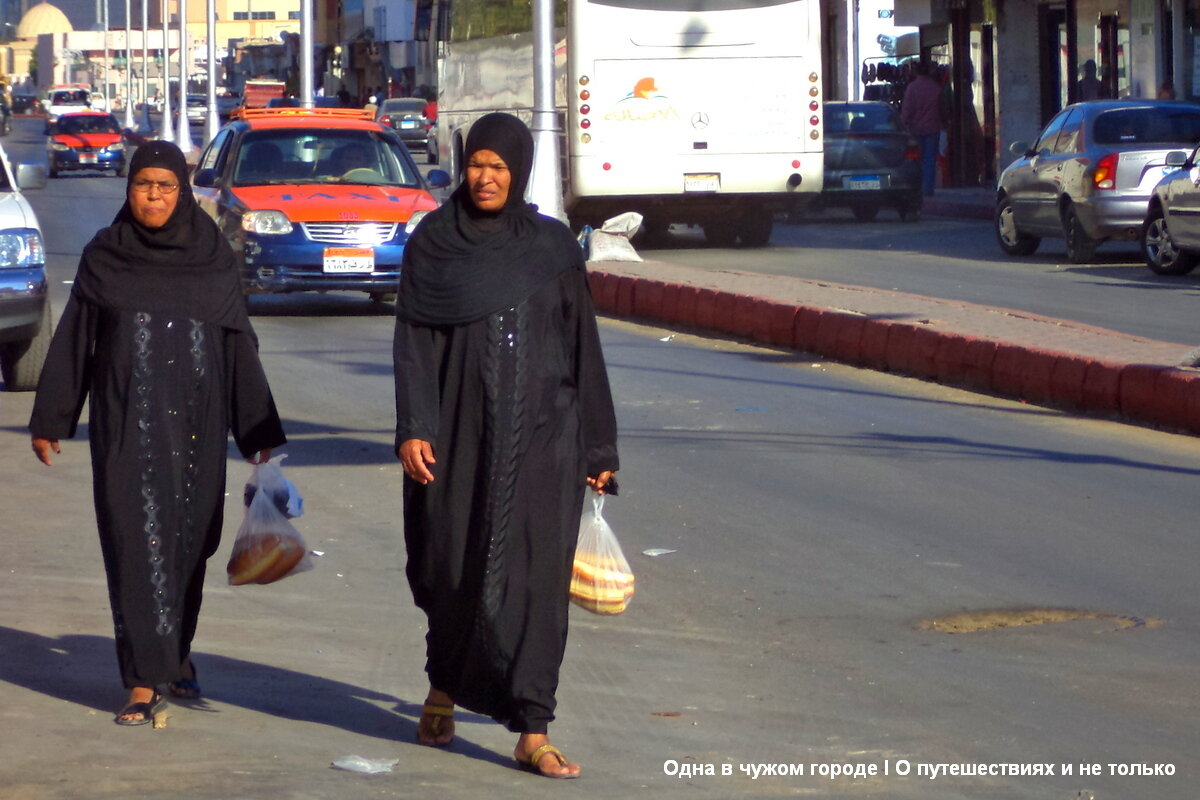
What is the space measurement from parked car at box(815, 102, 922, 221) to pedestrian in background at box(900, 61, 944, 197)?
3470mm

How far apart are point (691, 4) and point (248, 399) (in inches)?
667

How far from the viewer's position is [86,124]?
1891 inches

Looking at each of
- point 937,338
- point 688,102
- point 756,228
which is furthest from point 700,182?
point 937,338

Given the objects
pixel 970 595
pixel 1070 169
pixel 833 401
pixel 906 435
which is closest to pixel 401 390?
pixel 970 595

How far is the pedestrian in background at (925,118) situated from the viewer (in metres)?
30.1

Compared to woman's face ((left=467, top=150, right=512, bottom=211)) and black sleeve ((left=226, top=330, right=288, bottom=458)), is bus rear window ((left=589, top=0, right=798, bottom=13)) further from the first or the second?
woman's face ((left=467, top=150, right=512, bottom=211))

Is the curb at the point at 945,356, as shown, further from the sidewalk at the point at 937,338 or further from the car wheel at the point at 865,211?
the car wheel at the point at 865,211

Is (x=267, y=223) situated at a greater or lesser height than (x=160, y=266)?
greater

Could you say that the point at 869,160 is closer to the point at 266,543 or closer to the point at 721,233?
the point at 721,233

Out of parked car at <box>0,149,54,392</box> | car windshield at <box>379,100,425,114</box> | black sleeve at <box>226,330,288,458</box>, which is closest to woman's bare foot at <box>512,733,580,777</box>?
black sleeve at <box>226,330,288,458</box>

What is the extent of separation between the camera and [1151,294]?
52.9ft

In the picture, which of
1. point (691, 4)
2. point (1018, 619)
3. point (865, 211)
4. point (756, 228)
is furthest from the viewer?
point (865, 211)

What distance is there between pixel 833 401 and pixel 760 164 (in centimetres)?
1074

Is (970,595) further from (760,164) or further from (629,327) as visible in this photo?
(760,164)
